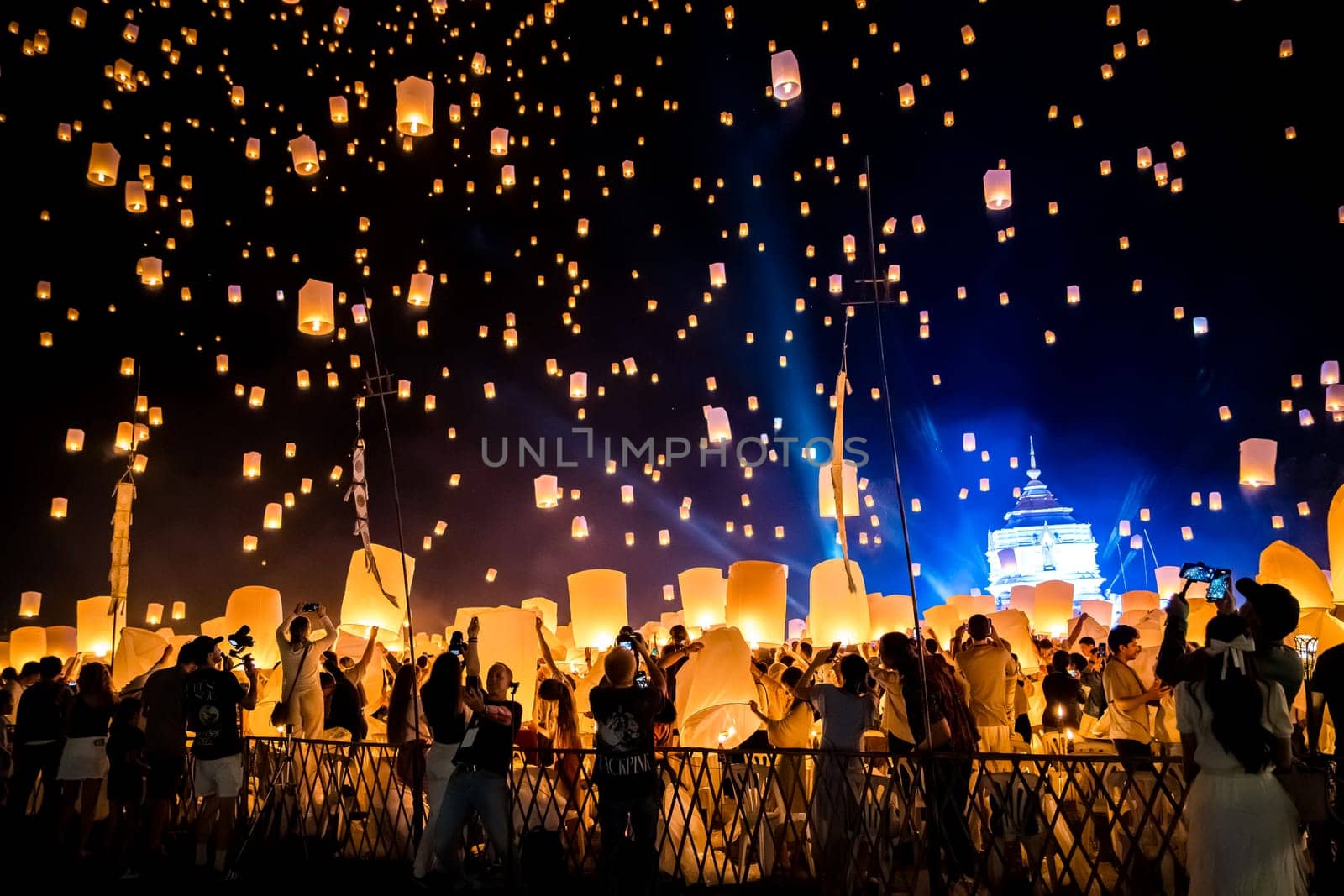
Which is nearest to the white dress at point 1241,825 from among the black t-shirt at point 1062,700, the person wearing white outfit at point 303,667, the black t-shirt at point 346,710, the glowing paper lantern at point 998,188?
the black t-shirt at point 1062,700

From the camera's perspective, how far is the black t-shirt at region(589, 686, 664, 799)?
14.9 ft

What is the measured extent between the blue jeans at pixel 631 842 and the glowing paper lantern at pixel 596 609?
472cm

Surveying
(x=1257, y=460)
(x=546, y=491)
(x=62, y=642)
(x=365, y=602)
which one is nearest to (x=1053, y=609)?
(x=1257, y=460)

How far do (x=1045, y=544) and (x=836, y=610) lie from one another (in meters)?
28.3

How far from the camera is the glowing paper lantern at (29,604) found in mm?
14211

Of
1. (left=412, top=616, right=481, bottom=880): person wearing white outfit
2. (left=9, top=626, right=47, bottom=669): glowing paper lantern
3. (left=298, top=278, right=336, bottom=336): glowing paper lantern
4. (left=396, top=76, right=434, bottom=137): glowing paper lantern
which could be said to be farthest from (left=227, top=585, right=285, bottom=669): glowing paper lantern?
(left=412, top=616, right=481, bottom=880): person wearing white outfit

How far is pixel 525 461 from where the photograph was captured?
18.7 m

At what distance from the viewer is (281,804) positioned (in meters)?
6.25

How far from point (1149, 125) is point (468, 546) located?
1650 cm

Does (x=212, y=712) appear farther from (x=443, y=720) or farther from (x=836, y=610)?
(x=836, y=610)

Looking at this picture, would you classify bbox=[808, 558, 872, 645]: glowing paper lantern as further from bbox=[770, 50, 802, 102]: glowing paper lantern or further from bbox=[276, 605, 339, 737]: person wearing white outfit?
bbox=[770, 50, 802, 102]: glowing paper lantern

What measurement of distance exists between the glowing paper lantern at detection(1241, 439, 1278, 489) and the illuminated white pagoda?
18.1 m

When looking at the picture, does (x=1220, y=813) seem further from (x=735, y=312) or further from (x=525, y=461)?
(x=735, y=312)

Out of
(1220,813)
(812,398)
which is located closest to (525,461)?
(812,398)
